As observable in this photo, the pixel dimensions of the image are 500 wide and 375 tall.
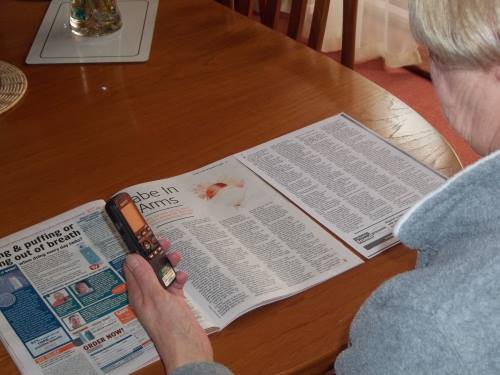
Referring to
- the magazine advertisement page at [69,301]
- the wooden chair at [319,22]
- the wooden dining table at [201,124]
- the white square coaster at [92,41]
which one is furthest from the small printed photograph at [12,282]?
the wooden chair at [319,22]

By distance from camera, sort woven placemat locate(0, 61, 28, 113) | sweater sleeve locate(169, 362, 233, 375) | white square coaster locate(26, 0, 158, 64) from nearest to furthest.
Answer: sweater sleeve locate(169, 362, 233, 375)
woven placemat locate(0, 61, 28, 113)
white square coaster locate(26, 0, 158, 64)

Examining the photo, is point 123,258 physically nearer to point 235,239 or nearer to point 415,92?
point 235,239

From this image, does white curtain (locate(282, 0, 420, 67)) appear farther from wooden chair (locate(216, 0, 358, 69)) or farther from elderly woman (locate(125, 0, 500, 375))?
elderly woman (locate(125, 0, 500, 375))

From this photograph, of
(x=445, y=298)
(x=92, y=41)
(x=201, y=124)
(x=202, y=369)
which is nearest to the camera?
(x=445, y=298)

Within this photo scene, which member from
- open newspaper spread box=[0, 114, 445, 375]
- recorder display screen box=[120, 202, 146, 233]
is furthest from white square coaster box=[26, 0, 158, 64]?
recorder display screen box=[120, 202, 146, 233]

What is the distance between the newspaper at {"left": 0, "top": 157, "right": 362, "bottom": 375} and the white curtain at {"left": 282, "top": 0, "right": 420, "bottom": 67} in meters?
1.74

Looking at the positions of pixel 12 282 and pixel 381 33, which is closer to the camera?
pixel 12 282

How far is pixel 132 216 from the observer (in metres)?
0.97

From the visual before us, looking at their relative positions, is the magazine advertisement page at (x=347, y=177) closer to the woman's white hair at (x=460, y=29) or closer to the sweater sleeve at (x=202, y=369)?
the sweater sleeve at (x=202, y=369)

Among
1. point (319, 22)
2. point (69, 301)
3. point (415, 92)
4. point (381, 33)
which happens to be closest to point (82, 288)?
point (69, 301)

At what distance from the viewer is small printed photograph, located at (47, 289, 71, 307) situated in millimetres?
958

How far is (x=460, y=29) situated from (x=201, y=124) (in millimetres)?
663

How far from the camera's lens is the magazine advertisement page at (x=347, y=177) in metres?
1.06

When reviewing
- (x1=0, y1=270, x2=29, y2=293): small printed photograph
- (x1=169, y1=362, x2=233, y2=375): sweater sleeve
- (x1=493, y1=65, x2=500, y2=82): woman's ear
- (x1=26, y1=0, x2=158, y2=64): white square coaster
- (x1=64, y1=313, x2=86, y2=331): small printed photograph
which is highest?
(x1=493, y1=65, x2=500, y2=82): woman's ear
